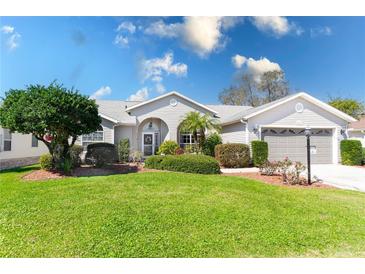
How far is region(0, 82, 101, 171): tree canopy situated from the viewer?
30.1 ft

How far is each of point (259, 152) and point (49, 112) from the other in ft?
35.6

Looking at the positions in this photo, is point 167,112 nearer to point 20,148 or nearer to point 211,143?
point 211,143

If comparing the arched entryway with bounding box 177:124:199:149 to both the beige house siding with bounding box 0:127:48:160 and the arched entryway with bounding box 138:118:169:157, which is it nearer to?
the arched entryway with bounding box 138:118:169:157

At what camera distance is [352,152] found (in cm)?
1571

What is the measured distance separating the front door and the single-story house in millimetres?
75

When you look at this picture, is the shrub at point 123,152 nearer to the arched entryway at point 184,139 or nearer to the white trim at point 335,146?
the arched entryway at point 184,139

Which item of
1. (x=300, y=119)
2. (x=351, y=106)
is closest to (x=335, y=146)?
(x=300, y=119)

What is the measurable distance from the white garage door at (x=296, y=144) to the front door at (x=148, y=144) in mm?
8130

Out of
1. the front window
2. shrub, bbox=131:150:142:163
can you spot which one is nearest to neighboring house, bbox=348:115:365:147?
shrub, bbox=131:150:142:163

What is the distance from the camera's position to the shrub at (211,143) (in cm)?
1716

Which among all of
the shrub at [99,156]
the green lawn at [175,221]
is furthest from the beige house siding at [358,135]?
the shrub at [99,156]
